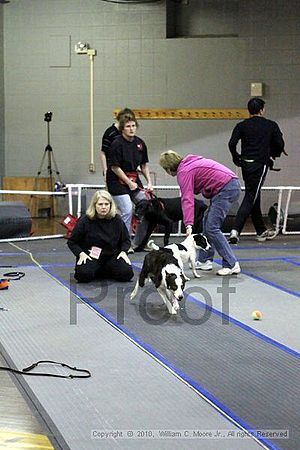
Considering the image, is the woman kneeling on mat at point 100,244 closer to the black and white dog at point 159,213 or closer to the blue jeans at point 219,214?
the blue jeans at point 219,214

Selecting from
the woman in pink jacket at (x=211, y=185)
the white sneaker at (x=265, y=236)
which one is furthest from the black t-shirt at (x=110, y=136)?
the woman in pink jacket at (x=211, y=185)

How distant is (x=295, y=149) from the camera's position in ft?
39.6

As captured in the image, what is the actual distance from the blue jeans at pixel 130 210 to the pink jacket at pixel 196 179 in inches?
48.0

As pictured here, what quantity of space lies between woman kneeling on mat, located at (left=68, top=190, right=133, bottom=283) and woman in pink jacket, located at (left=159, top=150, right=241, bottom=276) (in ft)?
1.84

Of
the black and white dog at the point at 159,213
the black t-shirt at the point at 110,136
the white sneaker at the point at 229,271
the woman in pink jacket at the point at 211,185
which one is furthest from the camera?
the black t-shirt at the point at 110,136

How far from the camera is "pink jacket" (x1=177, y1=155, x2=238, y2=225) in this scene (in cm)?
609

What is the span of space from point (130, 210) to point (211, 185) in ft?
4.56

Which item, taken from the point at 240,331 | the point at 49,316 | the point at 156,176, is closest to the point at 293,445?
the point at 240,331

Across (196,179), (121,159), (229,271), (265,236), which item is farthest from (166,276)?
(265,236)

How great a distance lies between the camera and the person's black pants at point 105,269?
20.1ft

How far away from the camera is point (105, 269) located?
20.6ft

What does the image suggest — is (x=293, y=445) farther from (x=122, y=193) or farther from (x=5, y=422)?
(x=122, y=193)

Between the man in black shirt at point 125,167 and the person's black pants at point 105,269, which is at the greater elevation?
the man in black shirt at point 125,167

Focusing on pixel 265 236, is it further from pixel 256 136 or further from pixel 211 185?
pixel 211 185
